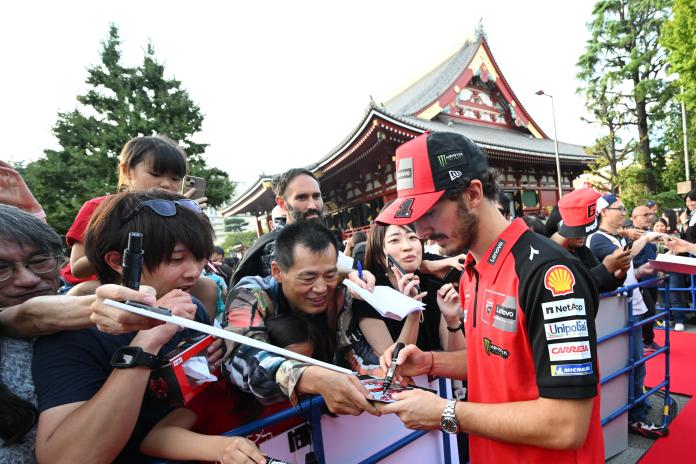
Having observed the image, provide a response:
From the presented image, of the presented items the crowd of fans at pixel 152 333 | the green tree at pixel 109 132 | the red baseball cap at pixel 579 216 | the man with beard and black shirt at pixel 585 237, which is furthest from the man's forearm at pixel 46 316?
the green tree at pixel 109 132

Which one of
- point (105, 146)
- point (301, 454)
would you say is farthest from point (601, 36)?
point (301, 454)

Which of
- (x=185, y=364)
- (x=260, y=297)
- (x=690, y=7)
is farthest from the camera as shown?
(x=690, y=7)

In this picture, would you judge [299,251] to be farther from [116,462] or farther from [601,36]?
[601,36]

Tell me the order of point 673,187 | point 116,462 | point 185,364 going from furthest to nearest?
point 673,187, point 116,462, point 185,364

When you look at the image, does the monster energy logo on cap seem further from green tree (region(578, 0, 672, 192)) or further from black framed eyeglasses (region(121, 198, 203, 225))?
green tree (region(578, 0, 672, 192))

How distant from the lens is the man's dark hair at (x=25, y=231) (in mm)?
1185

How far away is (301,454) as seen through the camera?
60.6 inches

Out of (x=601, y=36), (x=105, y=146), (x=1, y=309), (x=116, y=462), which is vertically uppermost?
(x=601, y=36)

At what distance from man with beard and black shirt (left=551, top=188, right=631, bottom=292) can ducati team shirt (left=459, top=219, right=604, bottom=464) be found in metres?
1.64

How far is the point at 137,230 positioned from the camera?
48.7 inches

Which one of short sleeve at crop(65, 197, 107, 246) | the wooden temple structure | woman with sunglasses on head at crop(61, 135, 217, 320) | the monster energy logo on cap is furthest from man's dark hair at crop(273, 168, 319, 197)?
the wooden temple structure

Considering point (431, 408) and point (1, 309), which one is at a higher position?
point (1, 309)

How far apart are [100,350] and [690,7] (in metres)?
20.5

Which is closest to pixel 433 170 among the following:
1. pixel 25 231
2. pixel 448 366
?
pixel 448 366
